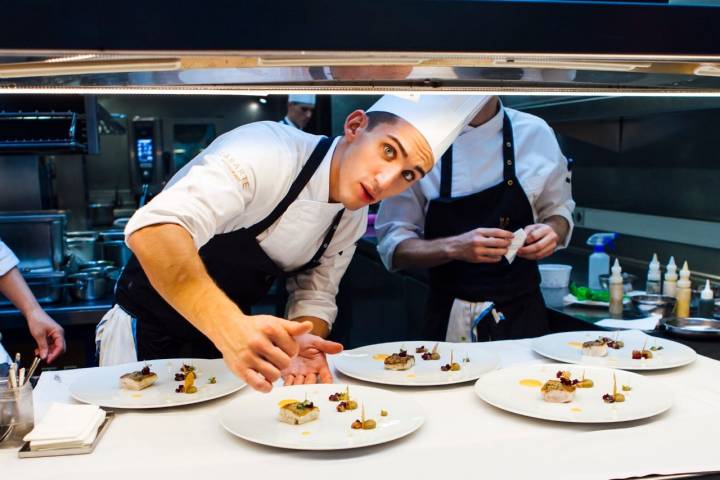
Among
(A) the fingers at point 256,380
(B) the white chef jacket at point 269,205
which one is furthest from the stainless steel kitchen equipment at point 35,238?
(A) the fingers at point 256,380

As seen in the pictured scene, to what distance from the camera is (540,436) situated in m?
1.37

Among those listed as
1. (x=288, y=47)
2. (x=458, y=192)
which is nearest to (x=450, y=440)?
(x=288, y=47)

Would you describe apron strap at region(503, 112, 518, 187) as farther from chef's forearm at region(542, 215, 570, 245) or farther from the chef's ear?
the chef's ear

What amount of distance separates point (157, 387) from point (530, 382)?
80 centimetres

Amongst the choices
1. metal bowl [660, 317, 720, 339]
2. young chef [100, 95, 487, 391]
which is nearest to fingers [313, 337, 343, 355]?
young chef [100, 95, 487, 391]

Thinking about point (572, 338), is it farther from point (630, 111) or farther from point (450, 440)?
point (630, 111)

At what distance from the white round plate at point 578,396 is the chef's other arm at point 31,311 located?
168 centimetres

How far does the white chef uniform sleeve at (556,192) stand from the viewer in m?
2.81

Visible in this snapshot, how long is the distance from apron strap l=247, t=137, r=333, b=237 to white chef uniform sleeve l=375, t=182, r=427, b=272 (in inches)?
36.8

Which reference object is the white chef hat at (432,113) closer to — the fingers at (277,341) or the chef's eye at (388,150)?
the chef's eye at (388,150)

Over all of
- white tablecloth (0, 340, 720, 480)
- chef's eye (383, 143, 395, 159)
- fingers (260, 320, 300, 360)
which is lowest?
white tablecloth (0, 340, 720, 480)

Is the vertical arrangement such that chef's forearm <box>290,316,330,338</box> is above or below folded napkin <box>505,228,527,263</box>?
below

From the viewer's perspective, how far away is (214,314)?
138cm

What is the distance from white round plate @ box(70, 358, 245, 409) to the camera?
152 cm
